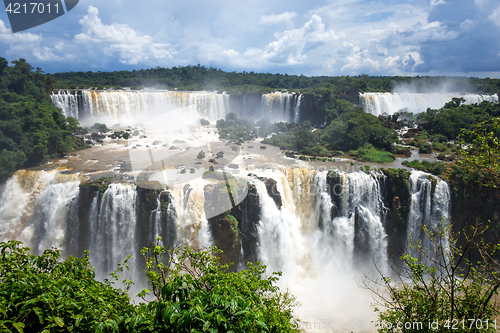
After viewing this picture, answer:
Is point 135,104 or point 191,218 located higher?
point 135,104

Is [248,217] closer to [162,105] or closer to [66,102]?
[162,105]

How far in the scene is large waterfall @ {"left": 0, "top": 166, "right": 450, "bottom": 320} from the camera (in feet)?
50.9

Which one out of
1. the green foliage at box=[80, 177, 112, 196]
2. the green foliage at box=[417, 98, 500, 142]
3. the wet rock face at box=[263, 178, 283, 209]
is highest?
the green foliage at box=[417, 98, 500, 142]

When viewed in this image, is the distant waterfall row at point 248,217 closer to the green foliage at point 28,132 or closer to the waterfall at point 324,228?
the waterfall at point 324,228

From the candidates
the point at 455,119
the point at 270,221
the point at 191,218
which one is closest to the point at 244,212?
the point at 270,221

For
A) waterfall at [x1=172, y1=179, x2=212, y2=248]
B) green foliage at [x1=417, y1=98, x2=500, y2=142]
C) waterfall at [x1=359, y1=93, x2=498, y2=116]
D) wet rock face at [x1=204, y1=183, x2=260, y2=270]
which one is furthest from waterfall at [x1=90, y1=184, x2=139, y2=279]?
waterfall at [x1=359, y1=93, x2=498, y2=116]

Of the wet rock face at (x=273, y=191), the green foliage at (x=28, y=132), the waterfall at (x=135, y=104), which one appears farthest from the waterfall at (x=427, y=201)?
the waterfall at (x=135, y=104)

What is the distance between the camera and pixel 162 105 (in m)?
36.9

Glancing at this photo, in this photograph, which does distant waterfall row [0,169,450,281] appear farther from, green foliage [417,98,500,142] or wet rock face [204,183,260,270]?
green foliage [417,98,500,142]

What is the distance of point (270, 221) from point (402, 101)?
32.8 m

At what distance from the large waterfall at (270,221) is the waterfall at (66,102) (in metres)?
16.9

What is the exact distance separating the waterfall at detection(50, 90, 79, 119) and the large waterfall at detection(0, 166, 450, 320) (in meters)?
16.9

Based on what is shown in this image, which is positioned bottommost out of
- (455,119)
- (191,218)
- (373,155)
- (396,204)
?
(396,204)

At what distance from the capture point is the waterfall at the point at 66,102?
3114 cm
